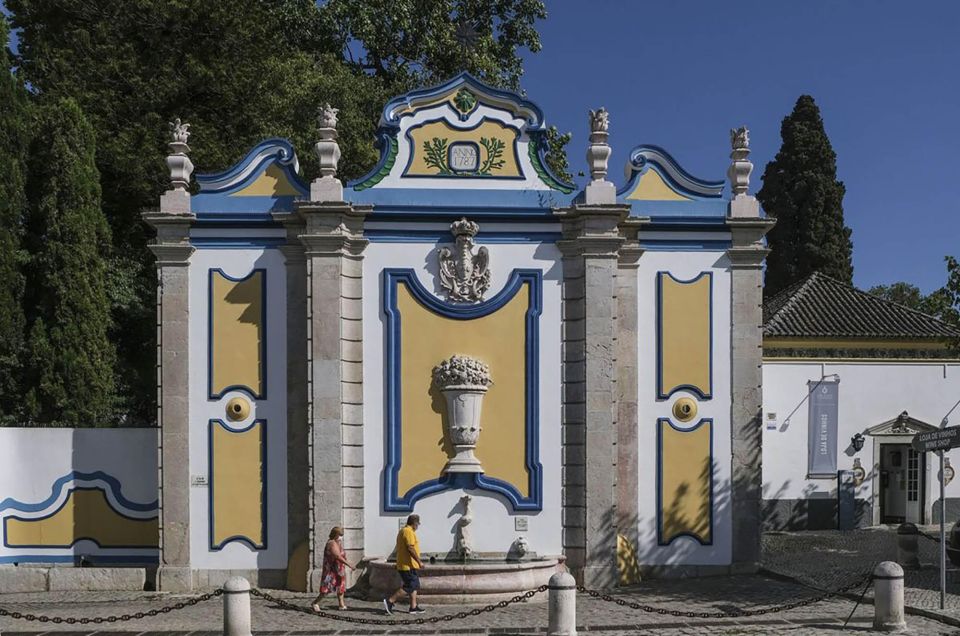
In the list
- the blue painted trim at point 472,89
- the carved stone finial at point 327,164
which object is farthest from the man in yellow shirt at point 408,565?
the blue painted trim at point 472,89

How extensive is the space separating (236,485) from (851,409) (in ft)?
47.2

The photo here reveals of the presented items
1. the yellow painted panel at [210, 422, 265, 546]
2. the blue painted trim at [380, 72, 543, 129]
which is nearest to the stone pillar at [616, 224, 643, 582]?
the blue painted trim at [380, 72, 543, 129]

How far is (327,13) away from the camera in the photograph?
23.5 m

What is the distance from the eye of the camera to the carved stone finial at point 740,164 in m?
13.4

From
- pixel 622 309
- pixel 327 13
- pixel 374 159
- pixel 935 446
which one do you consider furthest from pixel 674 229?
pixel 327 13

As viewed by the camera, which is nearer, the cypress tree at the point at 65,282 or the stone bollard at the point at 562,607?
the stone bollard at the point at 562,607

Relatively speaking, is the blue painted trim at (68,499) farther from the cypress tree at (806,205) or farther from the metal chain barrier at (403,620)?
the cypress tree at (806,205)

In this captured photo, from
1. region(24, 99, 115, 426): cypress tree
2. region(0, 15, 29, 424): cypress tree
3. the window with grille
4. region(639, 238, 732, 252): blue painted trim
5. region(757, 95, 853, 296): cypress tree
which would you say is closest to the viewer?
region(639, 238, 732, 252): blue painted trim

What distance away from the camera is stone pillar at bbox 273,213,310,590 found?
42.3 ft

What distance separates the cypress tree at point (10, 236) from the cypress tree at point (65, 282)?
0.97ft

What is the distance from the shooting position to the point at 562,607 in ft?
31.0

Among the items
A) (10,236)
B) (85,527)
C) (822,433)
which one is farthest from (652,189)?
(10,236)

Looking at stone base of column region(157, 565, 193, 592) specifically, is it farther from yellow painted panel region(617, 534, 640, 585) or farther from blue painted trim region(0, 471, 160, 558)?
yellow painted panel region(617, 534, 640, 585)

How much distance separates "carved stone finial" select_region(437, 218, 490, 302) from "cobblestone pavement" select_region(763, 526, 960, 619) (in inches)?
254
